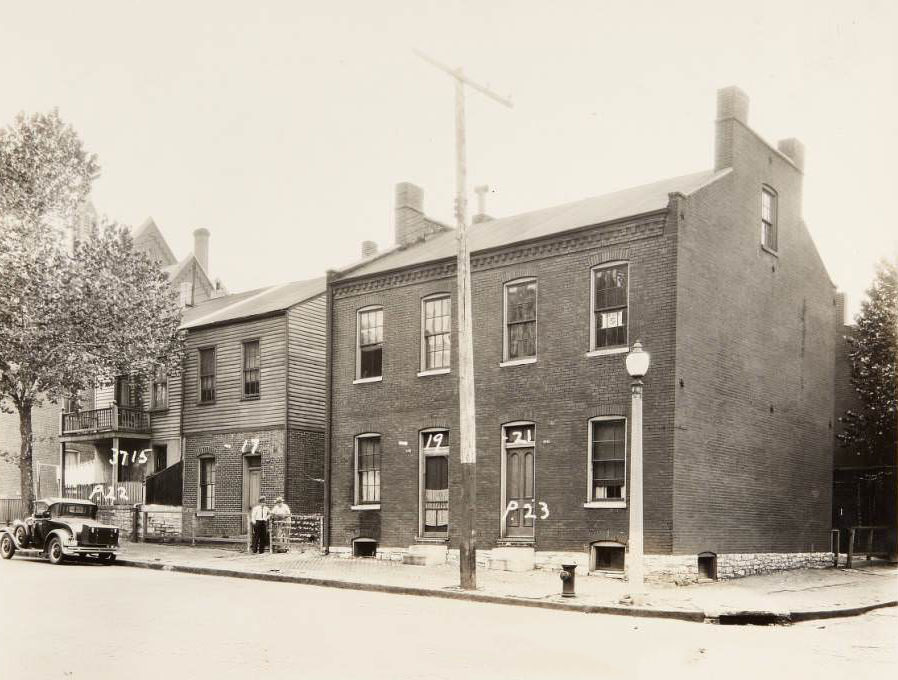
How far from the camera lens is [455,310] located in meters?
23.8

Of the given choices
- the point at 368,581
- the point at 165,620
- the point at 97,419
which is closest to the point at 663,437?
the point at 368,581

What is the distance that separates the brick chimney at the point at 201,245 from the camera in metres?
51.1

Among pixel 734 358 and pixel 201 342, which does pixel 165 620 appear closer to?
pixel 734 358

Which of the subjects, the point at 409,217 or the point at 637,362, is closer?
the point at 637,362

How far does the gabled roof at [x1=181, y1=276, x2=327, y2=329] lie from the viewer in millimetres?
29750

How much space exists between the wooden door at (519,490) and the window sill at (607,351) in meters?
2.70

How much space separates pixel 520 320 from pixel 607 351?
2.59 meters

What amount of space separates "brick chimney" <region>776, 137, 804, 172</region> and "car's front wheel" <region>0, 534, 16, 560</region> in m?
21.9

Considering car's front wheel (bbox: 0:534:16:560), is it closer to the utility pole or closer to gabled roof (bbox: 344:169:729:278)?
gabled roof (bbox: 344:169:729:278)

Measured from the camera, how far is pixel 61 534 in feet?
72.9

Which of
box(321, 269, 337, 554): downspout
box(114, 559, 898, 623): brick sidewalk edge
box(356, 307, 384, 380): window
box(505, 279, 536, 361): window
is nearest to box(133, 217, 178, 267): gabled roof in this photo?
box(321, 269, 337, 554): downspout

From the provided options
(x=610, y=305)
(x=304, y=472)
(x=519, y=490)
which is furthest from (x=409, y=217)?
(x=519, y=490)

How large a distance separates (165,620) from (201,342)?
61.9 ft

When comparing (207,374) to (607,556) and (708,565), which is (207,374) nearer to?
(607,556)
